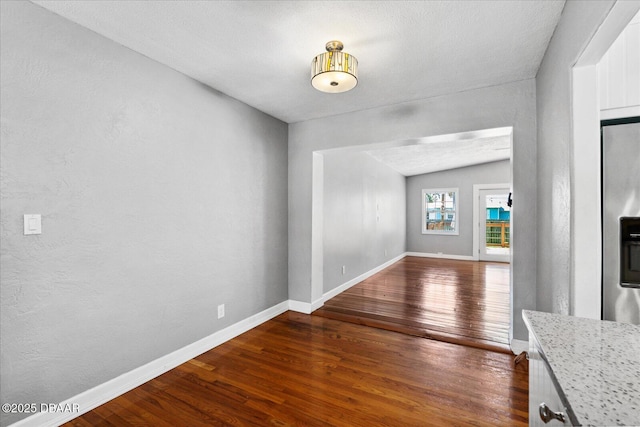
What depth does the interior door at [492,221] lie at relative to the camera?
320 inches

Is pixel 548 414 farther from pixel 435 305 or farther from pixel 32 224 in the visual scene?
pixel 435 305

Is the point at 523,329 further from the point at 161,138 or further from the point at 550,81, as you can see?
the point at 161,138

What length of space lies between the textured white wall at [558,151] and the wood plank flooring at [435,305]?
925 millimetres

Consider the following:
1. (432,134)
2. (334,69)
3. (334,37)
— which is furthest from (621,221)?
(334,37)

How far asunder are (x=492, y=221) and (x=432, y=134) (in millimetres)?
6452

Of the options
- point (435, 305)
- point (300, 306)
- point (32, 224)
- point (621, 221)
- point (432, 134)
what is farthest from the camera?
point (435, 305)

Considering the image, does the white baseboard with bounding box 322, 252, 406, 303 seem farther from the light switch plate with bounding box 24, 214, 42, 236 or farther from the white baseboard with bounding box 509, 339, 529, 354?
the light switch plate with bounding box 24, 214, 42, 236

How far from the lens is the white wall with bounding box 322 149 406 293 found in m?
4.53

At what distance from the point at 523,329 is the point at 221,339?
2.90 metres

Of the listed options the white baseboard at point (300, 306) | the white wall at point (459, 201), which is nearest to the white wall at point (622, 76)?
the white baseboard at point (300, 306)

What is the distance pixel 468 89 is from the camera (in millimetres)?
2891

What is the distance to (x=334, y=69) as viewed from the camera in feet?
6.71

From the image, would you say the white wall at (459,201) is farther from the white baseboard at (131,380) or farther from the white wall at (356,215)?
the white baseboard at (131,380)

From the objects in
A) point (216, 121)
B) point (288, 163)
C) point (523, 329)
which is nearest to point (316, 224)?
point (288, 163)
